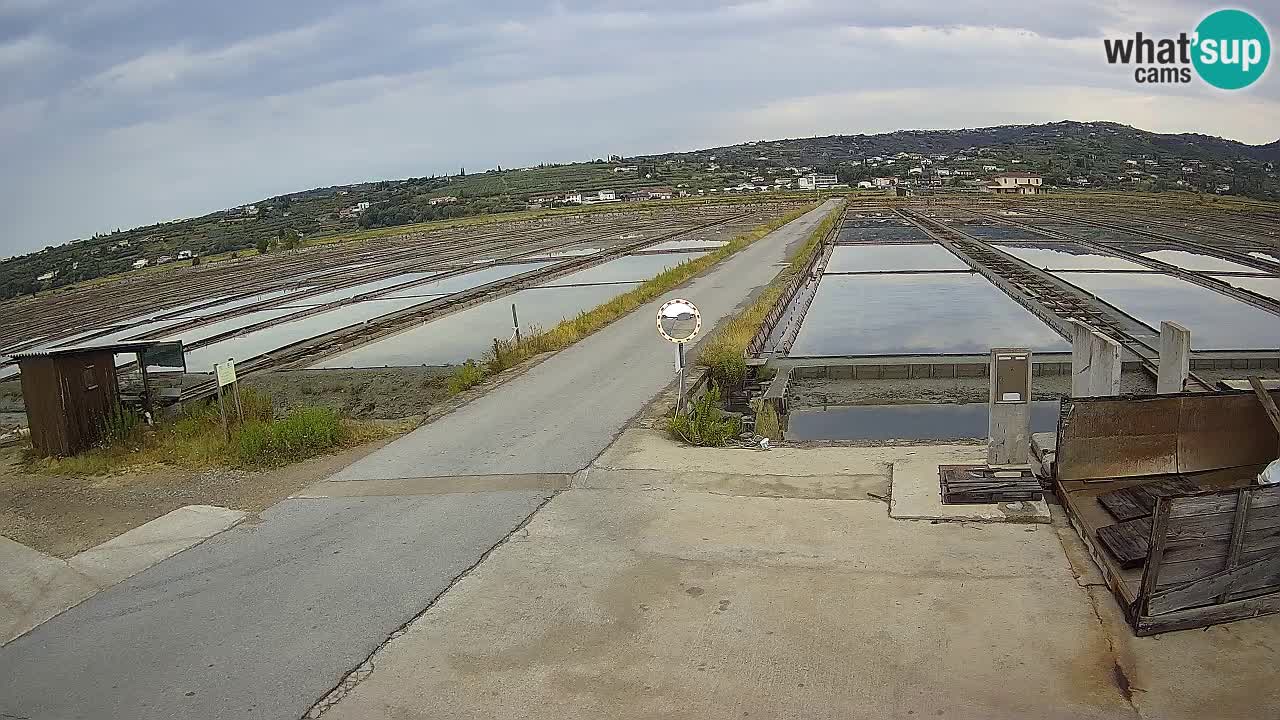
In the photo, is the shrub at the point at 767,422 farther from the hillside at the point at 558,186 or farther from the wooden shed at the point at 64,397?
the hillside at the point at 558,186

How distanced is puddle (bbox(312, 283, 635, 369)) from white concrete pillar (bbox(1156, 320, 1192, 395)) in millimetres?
12292

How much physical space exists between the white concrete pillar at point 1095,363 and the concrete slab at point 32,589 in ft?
25.6

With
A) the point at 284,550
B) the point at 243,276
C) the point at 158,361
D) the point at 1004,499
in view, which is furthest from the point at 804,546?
the point at 243,276

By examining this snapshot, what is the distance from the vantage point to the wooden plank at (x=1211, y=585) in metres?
5.03

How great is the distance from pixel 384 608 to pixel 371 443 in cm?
453

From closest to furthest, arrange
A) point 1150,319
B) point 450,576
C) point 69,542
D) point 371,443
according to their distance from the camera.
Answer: point 450,576, point 69,542, point 371,443, point 1150,319

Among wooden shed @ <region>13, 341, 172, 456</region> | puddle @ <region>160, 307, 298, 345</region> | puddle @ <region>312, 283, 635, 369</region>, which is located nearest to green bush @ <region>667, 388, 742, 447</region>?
wooden shed @ <region>13, 341, 172, 456</region>

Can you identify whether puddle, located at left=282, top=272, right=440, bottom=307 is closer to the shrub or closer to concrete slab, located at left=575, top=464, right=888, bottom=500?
the shrub

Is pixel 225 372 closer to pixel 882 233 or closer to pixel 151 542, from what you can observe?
pixel 151 542

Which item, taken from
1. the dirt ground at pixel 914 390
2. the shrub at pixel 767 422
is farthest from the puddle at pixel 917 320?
the shrub at pixel 767 422

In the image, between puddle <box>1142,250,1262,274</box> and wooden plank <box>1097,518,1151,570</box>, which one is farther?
puddle <box>1142,250,1262,274</box>

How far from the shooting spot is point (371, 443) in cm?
1022

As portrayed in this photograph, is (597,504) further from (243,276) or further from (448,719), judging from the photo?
(243,276)

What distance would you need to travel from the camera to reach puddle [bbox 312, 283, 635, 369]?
18.0 meters
